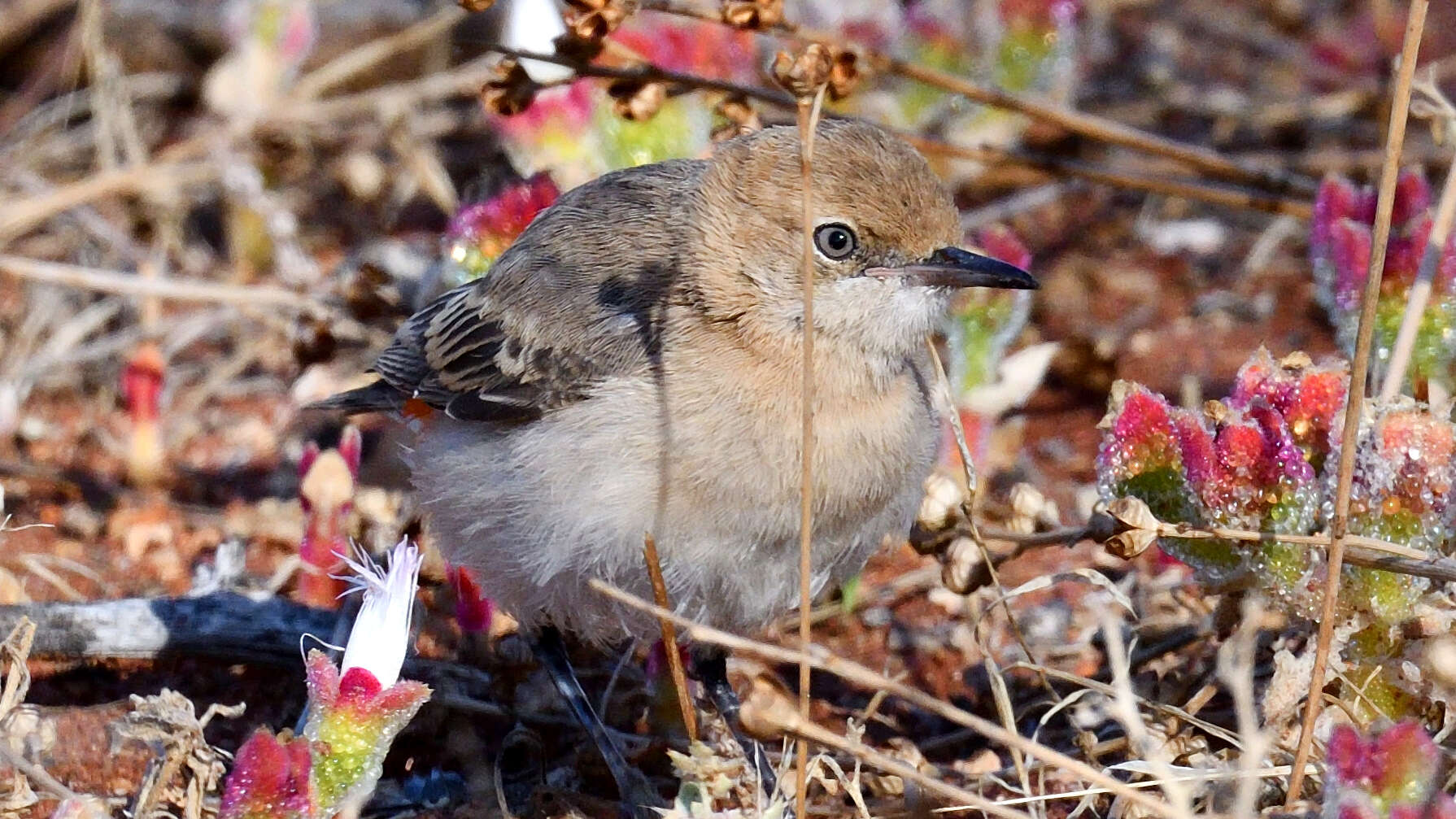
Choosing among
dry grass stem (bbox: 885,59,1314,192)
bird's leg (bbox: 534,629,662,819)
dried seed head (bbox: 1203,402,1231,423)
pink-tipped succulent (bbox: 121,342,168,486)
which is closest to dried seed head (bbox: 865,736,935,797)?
bird's leg (bbox: 534,629,662,819)

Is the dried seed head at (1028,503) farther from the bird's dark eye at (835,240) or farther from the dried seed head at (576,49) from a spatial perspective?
the dried seed head at (576,49)

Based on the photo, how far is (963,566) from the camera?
404 cm

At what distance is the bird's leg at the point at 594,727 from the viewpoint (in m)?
3.88

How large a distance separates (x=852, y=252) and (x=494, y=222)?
1645 mm

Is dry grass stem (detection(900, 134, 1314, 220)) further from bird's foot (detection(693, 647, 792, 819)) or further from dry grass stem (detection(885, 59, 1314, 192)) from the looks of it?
bird's foot (detection(693, 647, 792, 819))

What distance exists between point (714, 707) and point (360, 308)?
196 centimetres

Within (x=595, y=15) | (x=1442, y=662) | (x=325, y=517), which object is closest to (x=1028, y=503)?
(x=1442, y=662)

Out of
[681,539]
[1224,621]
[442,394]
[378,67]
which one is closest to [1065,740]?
[1224,621]

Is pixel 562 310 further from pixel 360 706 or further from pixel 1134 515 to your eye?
pixel 1134 515

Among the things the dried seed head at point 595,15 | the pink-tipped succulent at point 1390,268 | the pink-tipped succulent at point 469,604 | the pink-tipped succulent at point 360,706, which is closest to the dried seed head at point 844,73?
the dried seed head at point 595,15

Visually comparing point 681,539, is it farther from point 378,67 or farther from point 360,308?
point 378,67

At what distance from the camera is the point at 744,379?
12.0 feet

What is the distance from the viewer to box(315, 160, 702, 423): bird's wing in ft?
12.8

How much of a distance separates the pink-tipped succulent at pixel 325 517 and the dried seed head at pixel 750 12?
5.44 feet
